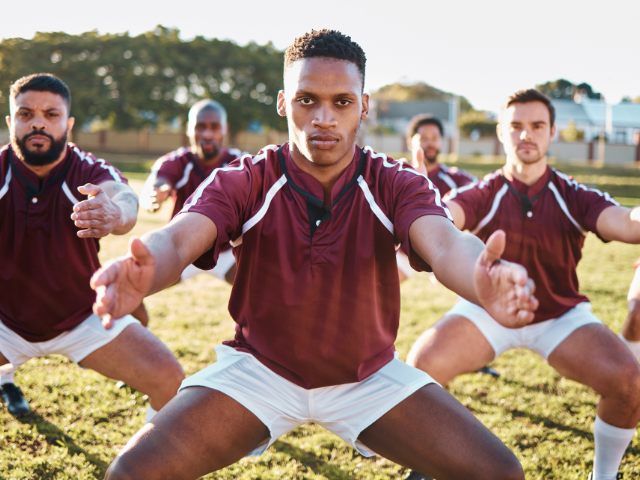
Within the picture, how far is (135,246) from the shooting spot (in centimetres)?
189

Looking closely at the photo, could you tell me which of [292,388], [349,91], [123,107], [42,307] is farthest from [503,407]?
[123,107]

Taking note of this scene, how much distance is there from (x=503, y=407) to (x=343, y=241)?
2.87m

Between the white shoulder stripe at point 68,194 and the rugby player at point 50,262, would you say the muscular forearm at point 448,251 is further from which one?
the white shoulder stripe at point 68,194

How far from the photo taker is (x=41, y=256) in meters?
3.76

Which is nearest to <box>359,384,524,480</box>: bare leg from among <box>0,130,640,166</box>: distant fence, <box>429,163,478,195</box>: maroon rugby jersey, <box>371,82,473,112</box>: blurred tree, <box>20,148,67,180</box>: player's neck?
<box>20,148,67,180</box>: player's neck

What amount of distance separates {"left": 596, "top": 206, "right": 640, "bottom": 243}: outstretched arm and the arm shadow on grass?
3830mm

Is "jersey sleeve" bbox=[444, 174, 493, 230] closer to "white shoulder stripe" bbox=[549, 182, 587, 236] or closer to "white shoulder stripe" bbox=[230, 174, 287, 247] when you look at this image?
"white shoulder stripe" bbox=[549, 182, 587, 236]

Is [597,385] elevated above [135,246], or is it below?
below

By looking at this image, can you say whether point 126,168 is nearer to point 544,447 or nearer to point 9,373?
point 9,373

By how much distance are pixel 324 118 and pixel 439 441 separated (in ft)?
5.24

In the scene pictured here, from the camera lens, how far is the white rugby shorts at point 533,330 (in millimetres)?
3869

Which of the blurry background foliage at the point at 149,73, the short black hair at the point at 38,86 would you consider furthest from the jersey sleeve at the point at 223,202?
the blurry background foliage at the point at 149,73

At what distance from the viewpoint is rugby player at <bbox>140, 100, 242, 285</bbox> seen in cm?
634

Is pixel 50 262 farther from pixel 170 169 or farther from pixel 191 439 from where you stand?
pixel 170 169
